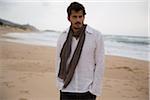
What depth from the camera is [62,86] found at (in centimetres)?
199

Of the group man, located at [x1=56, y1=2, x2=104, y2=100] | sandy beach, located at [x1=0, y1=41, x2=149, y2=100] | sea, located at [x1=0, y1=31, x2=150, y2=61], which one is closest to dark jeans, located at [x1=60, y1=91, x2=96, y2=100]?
man, located at [x1=56, y1=2, x2=104, y2=100]

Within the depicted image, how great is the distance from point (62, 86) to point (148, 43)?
76.9 inches

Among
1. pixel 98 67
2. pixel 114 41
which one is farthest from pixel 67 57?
pixel 114 41

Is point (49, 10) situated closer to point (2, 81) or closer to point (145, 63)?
point (2, 81)

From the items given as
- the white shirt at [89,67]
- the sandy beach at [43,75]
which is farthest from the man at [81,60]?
the sandy beach at [43,75]

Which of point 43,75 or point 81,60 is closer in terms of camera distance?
point 81,60

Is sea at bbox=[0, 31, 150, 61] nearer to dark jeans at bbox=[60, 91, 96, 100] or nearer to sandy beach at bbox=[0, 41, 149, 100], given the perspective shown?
sandy beach at bbox=[0, 41, 149, 100]

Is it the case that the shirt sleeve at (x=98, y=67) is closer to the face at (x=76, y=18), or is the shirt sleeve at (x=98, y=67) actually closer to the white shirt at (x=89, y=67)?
the white shirt at (x=89, y=67)

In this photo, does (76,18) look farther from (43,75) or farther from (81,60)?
(43,75)

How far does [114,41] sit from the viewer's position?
370cm

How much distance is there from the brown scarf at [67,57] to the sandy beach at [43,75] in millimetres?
1619

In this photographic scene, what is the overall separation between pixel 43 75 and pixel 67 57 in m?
1.80

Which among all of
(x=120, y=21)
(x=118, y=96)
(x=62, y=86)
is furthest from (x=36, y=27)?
(x=62, y=86)

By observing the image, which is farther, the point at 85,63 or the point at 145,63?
the point at 145,63
